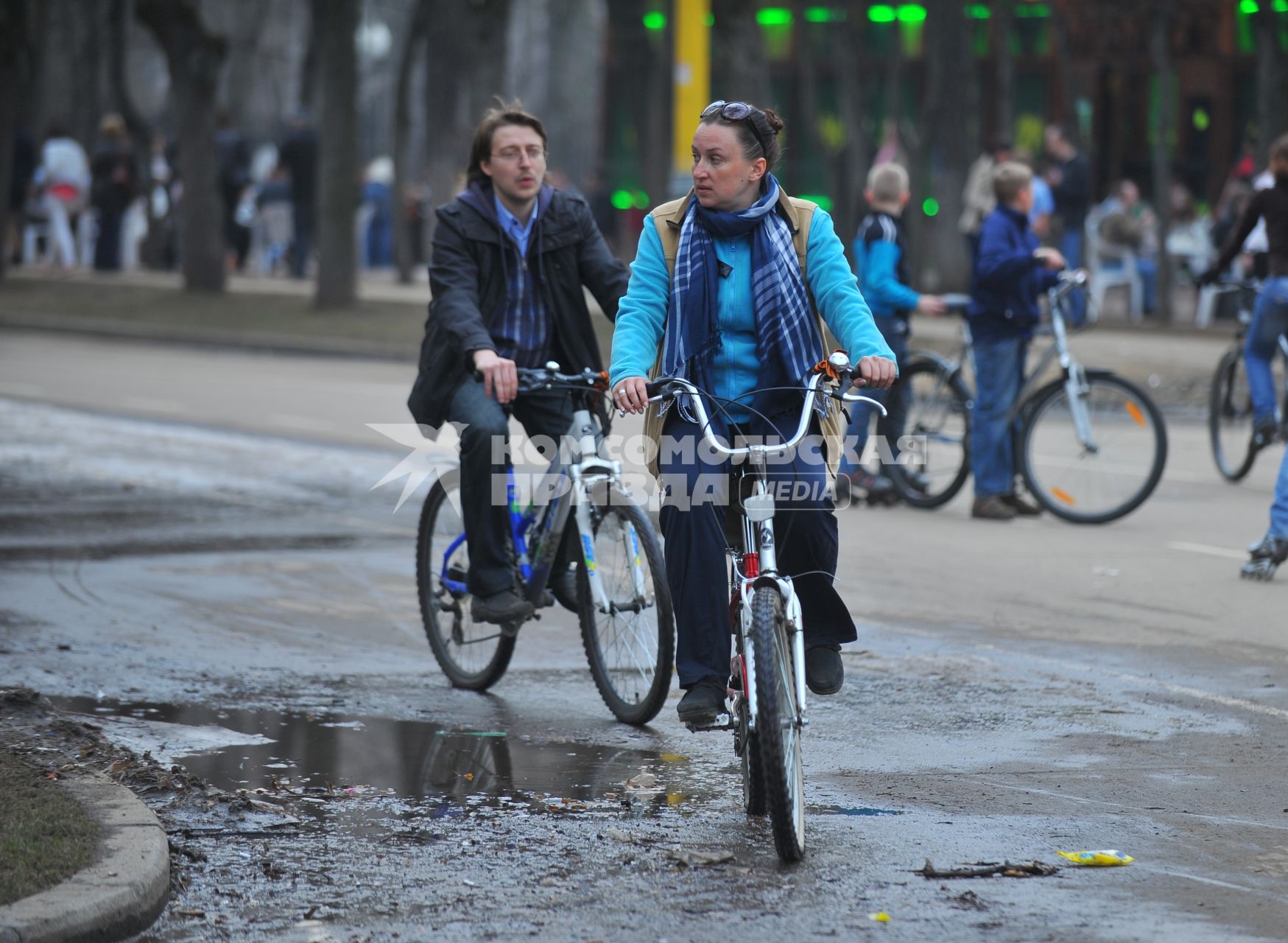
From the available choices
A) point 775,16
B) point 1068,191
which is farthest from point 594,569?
point 775,16

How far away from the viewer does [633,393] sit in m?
5.00

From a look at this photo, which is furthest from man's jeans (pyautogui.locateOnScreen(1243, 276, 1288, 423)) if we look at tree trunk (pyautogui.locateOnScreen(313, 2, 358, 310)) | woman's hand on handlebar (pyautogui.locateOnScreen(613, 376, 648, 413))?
tree trunk (pyautogui.locateOnScreen(313, 2, 358, 310))

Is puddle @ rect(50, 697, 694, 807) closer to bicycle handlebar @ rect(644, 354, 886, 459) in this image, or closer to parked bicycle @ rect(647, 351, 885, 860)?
parked bicycle @ rect(647, 351, 885, 860)

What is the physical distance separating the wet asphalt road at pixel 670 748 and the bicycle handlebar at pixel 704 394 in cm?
95

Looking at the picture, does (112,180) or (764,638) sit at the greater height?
(112,180)

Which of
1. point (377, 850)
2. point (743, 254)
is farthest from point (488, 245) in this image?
point (377, 850)

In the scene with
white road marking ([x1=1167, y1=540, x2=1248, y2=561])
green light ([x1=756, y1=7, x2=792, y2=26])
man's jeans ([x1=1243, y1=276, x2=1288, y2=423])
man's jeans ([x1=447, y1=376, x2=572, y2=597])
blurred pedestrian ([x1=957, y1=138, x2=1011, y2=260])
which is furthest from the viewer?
green light ([x1=756, y1=7, x2=792, y2=26])

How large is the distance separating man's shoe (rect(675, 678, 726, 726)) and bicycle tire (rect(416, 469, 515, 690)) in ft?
5.43

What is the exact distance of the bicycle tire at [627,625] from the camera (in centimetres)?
600

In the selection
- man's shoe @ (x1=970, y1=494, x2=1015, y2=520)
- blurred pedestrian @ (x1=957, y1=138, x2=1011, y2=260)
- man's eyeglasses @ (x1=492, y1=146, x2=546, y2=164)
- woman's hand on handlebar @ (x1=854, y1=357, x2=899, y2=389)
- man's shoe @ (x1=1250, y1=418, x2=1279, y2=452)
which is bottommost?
man's shoe @ (x1=970, y1=494, x2=1015, y2=520)

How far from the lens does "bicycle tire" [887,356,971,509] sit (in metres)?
11.3

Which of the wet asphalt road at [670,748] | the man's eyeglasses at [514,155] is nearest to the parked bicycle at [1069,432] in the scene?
the wet asphalt road at [670,748]

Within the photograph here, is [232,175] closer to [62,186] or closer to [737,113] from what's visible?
[62,186]

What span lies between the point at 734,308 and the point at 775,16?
3277 cm
